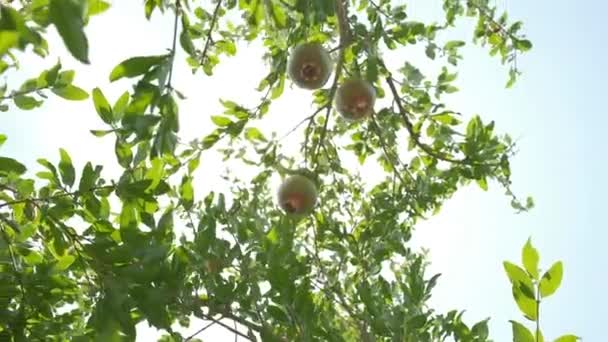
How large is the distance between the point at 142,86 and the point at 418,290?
45.4 inches

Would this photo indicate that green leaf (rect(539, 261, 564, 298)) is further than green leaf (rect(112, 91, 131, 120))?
No

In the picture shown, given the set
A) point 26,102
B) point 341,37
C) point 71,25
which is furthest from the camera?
point 341,37

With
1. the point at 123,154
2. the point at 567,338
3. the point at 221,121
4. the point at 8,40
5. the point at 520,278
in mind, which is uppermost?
the point at 221,121

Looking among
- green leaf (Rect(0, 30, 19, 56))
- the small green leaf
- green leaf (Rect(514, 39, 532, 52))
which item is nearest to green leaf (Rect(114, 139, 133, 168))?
green leaf (Rect(0, 30, 19, 56))

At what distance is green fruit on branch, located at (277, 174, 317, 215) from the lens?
328 cm

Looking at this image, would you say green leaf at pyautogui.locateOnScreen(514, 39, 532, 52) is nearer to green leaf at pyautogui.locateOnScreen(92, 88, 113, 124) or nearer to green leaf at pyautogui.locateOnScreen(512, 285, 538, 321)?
green leaf at pyautogui.locateOnScreen(92, 88, 113, 124)

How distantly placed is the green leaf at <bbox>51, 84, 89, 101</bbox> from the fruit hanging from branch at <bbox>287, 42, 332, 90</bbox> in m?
0.99

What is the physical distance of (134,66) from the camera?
172 centimetres

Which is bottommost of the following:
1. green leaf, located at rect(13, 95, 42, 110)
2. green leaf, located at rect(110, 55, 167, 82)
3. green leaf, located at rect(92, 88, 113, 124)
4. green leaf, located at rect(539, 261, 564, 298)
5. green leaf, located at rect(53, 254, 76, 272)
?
green leaf, located at rect(539, 261, 564, 298)

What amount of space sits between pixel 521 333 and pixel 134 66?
1.10 metres

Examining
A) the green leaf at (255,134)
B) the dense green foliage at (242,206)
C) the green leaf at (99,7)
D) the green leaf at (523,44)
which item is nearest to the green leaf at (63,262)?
the dense green foliage at (242,206)

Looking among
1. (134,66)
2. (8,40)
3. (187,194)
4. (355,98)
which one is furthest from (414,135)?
(8,40)

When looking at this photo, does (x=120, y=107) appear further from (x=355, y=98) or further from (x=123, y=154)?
(x=355, y=98)

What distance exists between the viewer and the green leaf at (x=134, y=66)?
172 centimetres
